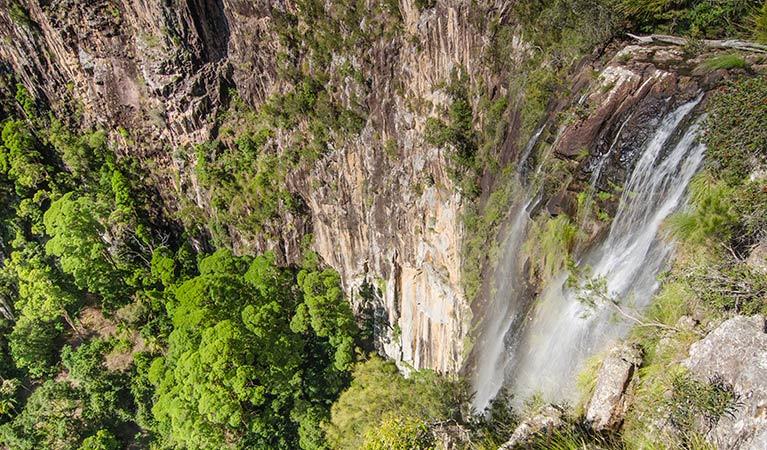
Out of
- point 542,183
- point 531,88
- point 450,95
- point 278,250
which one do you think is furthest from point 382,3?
point 278,250

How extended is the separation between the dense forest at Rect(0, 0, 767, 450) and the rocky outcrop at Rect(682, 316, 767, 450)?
20 centimetres

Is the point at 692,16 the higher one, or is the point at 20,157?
the point at 692,16

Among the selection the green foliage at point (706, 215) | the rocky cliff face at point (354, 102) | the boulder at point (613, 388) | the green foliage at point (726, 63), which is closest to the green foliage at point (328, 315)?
the rocky cliff face at point (354, 102)

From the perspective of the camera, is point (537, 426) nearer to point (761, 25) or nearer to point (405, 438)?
point (405, 438)

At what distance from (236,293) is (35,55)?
723 inches

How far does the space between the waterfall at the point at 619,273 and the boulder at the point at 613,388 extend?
1.32 metres

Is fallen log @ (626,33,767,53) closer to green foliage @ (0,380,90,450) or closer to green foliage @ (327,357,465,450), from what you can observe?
green foliage @ (327,357,465,450)

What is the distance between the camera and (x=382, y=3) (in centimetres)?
1788

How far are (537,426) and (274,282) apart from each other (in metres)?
15.7

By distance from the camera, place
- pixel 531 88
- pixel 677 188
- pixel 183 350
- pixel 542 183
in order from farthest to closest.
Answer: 1. pixel 183 350
2. pixel 531 88
3. pixel 542 183
4. pixel 677 188

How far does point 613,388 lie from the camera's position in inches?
276

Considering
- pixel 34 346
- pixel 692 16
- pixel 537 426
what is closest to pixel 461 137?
pixel 692 16

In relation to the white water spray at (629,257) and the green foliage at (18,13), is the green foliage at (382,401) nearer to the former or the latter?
the white water spray at (629,257)

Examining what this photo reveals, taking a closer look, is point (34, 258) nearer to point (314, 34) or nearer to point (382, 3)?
point (314, 34)
